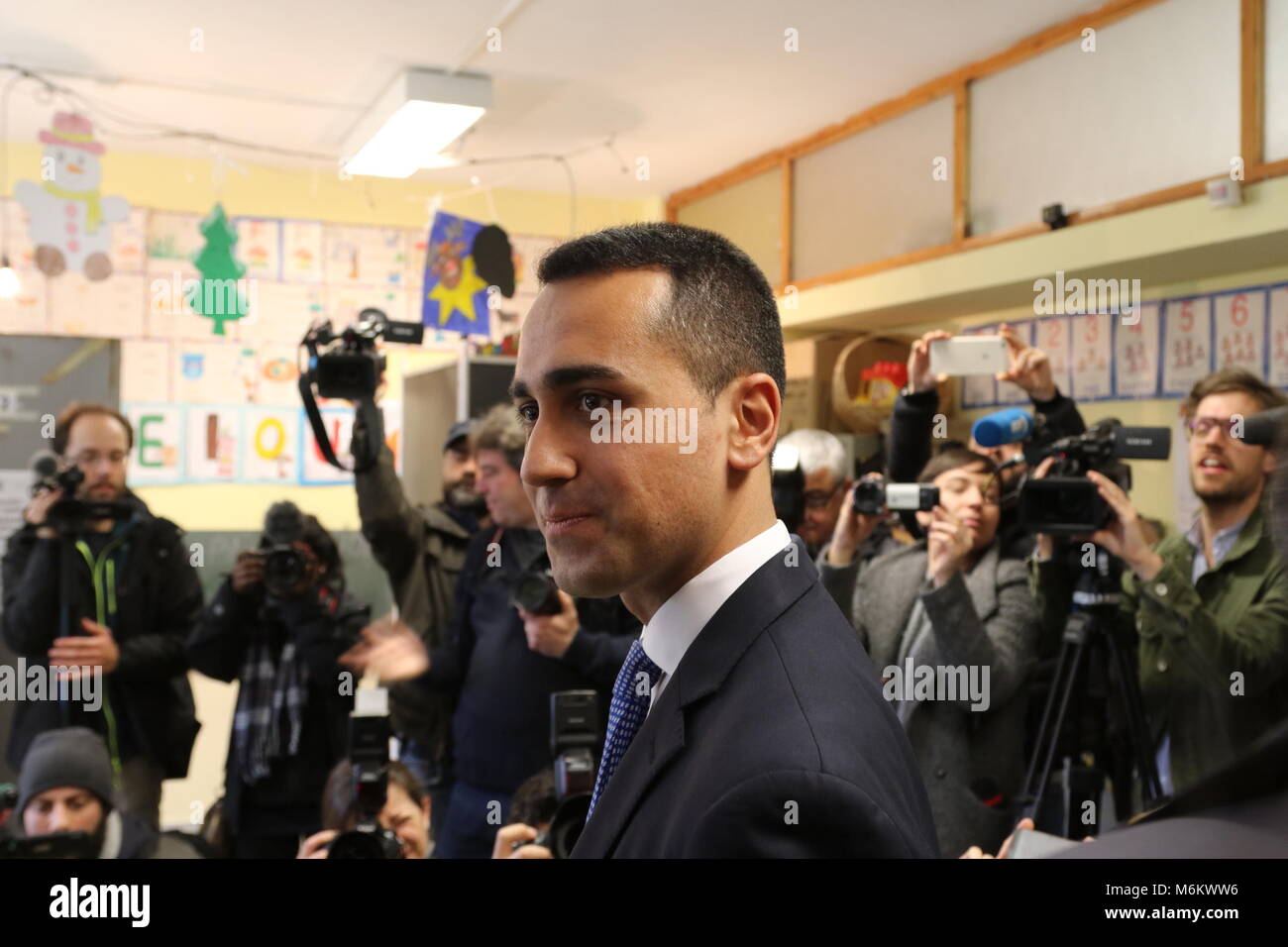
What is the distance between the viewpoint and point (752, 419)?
885mm

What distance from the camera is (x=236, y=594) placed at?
2531 millimetres

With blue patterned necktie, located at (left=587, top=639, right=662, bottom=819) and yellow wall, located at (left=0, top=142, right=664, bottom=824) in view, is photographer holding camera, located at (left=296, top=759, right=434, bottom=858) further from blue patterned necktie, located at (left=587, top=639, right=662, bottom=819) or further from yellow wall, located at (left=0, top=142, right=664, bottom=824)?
yellow wall, located at (left=0, top=142, right=664, bottom=824)

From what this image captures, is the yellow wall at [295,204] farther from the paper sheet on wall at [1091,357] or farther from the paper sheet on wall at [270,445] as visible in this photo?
the paper sheet on wall at [1091,357]

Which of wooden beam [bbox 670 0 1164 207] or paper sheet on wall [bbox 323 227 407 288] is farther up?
wooden beam [bbox 670 0 1164 207]

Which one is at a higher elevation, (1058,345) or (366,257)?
(366,257)

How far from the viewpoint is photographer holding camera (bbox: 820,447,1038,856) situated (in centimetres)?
190

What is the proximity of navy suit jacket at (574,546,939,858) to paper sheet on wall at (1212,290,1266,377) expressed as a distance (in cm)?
260

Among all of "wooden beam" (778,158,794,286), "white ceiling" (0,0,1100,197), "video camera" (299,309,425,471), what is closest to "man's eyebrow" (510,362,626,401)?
"video camera" (299,309,425,471)

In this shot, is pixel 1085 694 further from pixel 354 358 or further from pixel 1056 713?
pixel 354 358

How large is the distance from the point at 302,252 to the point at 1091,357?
320cm

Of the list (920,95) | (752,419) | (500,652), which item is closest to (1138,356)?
(920,95)

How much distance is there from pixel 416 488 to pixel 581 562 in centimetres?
334

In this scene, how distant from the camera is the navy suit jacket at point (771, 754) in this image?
2.15ft

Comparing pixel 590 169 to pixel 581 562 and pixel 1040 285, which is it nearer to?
pixel 1040 285
